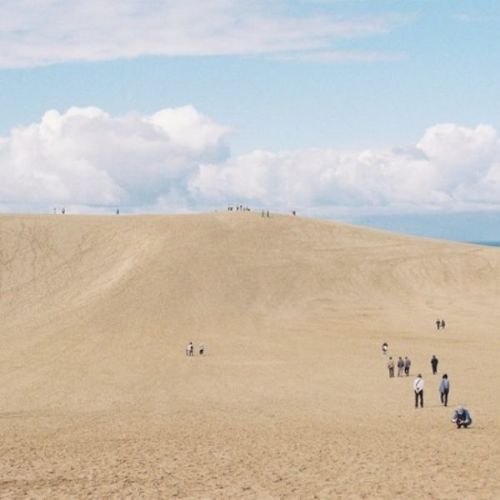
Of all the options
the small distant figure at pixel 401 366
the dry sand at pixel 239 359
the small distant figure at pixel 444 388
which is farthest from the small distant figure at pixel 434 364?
the small distant figure at pixel 444 388

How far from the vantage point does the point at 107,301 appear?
215 feet

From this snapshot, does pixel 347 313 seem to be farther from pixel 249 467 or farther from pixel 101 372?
pixel 249 467

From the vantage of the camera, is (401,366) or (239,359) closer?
(401,366)

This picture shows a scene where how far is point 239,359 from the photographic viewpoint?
148ft

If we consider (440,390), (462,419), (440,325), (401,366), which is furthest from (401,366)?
(440,325)

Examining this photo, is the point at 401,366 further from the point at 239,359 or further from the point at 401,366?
the point at 239,359

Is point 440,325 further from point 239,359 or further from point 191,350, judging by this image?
point 191,350

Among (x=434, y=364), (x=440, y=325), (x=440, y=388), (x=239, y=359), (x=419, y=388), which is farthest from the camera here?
(x=440, y=325)

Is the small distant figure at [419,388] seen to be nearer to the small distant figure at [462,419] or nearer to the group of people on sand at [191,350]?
the small distant figure at [462,419]

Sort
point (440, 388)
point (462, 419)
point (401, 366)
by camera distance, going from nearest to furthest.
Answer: point (462, 419) < point (440, 388) < point (401, 366)

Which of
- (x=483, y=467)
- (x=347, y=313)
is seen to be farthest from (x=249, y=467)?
(x=347, y=313)

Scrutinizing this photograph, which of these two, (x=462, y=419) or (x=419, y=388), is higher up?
(x=419, y=388)

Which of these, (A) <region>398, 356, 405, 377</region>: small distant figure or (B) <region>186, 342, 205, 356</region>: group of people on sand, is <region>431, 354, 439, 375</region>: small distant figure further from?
(B) <region>186, 342, 205, 356</region>: group of people on sand

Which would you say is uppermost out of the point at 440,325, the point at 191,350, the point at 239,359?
the point at 440,325
